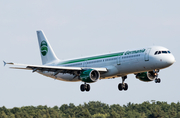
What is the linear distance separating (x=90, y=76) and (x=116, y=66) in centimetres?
416

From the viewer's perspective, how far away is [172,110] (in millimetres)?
170375

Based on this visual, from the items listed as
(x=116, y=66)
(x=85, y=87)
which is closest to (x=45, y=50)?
(x=85, y=87)

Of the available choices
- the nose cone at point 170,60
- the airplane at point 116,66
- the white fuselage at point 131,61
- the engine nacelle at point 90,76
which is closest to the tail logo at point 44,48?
the airplane at point 116,66

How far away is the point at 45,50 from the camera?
270ft

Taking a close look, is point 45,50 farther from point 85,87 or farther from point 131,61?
point 131,61

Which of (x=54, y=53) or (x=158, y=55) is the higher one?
(x=54, y=53)

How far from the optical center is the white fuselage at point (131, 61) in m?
61.0

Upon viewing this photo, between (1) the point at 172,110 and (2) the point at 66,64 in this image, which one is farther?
(1) the point at 172,110

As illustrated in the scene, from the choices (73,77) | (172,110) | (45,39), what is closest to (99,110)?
(172,110)

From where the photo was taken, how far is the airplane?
61219mm

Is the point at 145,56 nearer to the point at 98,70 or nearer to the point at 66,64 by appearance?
the point at 98,70

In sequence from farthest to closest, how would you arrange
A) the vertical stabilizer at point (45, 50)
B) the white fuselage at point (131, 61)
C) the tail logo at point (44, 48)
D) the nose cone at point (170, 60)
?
1. the tail logo at point (44, 48)
2. the vertical stabilizer at point (45, 50)
3. the white fuselage at point (131, 61)
4. the nose cone at point (170, 60)

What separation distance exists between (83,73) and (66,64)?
8875 millimetres

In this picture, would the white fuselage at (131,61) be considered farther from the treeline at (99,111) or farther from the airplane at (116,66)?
the treeline at (99,111)
